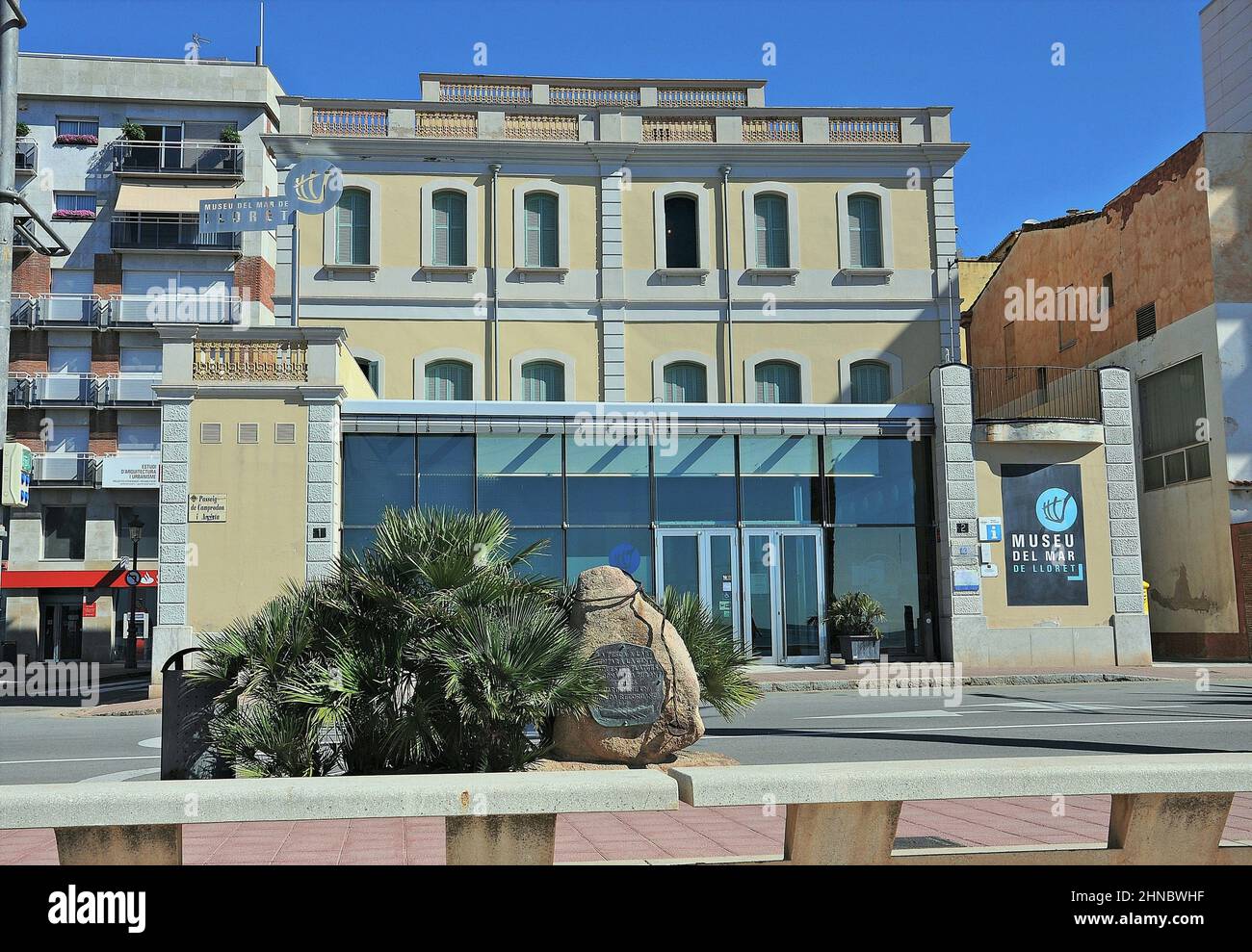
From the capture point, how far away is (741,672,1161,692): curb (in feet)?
63.9

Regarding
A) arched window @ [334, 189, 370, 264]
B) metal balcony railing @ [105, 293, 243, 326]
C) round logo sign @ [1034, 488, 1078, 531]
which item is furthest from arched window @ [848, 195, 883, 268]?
metal balcony railing @ [105, 293, 243, 326]

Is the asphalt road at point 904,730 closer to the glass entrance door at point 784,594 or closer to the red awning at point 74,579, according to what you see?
the glass entrance door at point 784,594

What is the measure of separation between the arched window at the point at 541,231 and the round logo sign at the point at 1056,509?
12.9 metres

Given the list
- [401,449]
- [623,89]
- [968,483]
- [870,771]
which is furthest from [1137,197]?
[870,771]

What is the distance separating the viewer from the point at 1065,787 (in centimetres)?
455

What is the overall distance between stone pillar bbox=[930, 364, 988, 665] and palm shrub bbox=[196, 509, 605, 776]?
1546 centimetres

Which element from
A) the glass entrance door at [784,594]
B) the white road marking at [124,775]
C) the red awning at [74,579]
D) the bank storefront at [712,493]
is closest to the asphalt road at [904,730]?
the white road marking at [124,775]

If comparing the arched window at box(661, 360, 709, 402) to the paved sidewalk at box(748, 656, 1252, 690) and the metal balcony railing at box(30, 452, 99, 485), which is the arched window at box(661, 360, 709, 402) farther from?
the metal balcony railing at box(30, 452, 99, 485)

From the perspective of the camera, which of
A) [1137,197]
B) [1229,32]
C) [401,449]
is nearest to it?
[401,449]

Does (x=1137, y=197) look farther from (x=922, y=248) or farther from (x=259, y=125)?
(x=259, y=125)

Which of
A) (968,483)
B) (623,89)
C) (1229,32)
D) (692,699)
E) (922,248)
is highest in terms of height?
(1229,32)

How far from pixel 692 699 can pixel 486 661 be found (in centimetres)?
220

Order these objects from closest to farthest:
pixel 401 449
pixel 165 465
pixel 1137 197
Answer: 1. pixel 165 465
2. pixel 401 449
3. pixel 1137 197

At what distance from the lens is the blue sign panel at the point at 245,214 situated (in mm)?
19266
